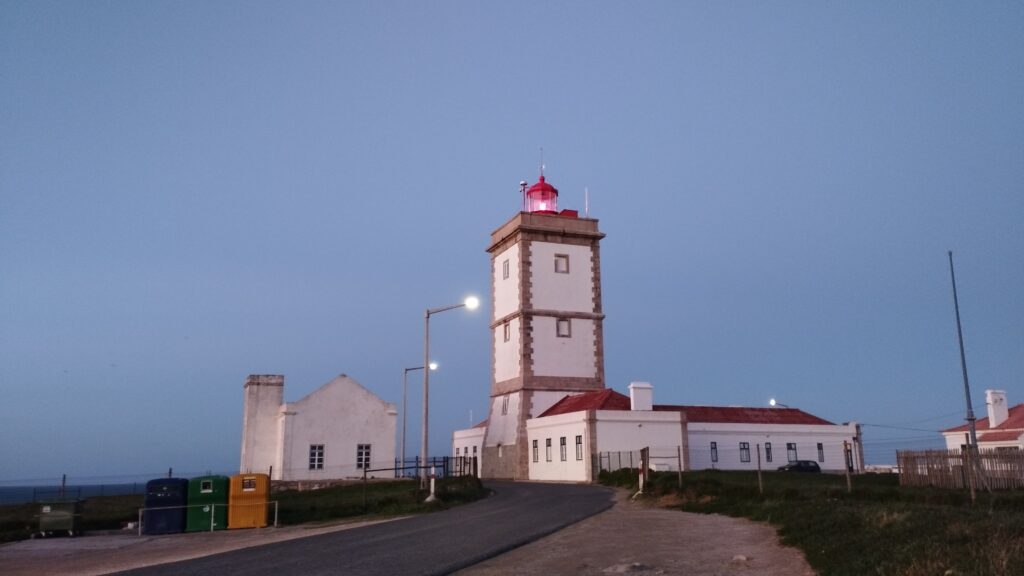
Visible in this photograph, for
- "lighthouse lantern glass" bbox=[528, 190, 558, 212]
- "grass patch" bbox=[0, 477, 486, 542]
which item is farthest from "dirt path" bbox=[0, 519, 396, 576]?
"lighthouse lantern glass" bbox=[528, 190, 558, 212]

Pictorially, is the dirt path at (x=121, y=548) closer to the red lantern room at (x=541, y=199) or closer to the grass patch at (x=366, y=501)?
the grass patch at (x=366, y=501)

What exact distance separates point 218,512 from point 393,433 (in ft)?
61.5

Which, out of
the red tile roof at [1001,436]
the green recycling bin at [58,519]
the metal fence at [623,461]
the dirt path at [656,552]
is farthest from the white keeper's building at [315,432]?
the red tile roof at [1001,436]

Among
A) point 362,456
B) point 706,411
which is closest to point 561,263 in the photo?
point 706,411

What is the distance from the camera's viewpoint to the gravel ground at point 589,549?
1255 cm

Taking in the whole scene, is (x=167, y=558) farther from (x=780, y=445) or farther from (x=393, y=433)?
(x=780, y=445)

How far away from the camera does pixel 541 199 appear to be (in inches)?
2185

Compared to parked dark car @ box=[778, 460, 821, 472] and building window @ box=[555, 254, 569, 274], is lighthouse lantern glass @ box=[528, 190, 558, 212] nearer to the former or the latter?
building window @ box=[555, 254, 569, 274]

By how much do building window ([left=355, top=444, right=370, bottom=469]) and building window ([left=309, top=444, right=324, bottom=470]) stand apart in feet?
5.43

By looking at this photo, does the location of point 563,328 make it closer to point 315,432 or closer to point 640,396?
point 640,396

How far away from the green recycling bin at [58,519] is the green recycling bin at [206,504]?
10.5 feet

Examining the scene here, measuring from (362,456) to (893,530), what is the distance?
3173 cm

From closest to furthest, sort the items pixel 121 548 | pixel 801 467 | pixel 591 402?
pixel 121 548, pixel 591 402, pixel 801 467

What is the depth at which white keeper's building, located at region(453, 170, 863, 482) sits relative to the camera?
139 ft
